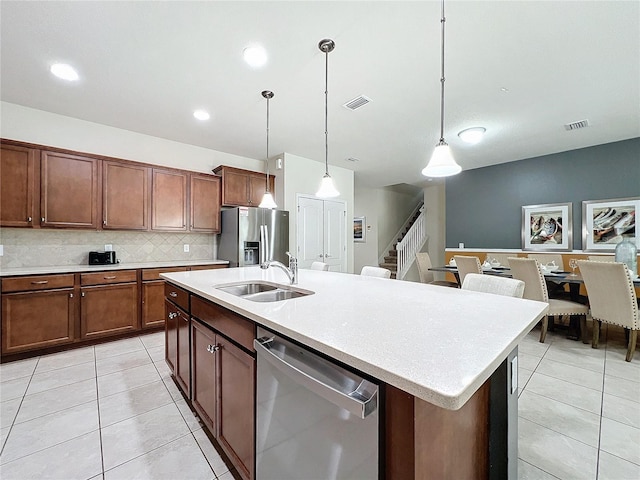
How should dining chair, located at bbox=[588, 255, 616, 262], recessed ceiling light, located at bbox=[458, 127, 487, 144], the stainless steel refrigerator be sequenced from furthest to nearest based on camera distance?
the stainless steel refrigerator, dining chair, located at bbox=[588, 255, 616, 262], recessed ceiling light, located at bbox=[458, 127, 487, 144]

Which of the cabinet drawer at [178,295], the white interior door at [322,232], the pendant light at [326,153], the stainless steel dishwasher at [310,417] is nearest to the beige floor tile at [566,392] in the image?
the stainless steel dishwasher at [310,417]

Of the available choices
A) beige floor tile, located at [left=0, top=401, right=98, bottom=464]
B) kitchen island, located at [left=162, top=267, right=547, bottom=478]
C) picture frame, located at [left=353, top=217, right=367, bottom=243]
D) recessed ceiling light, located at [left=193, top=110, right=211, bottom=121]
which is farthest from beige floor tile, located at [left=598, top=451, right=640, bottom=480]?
picture frame, located at [left=353, top=217, right=367, bottom=243]

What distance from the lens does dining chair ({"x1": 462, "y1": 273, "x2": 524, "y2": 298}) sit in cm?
156

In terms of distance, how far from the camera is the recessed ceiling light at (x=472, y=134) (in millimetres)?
3613

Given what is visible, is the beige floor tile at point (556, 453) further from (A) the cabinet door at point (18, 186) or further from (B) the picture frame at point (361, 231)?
(B) the picture frame at point (361, 231)

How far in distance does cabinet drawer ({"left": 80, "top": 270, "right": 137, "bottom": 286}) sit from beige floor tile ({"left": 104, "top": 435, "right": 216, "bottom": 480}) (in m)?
2.26

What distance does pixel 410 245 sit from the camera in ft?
24.3

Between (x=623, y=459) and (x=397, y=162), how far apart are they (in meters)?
4.61

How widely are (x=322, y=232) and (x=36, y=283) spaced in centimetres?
382

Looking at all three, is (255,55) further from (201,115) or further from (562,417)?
(562,417)

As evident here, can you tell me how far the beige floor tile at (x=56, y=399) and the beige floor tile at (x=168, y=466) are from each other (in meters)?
0.93

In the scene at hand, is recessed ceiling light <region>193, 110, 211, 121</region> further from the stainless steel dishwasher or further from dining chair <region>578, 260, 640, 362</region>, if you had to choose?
dining chair <region>578, 260, 640, 362</region>

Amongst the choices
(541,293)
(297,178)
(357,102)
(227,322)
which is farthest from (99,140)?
(541,293)

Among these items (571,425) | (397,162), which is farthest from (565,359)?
(397,162)
